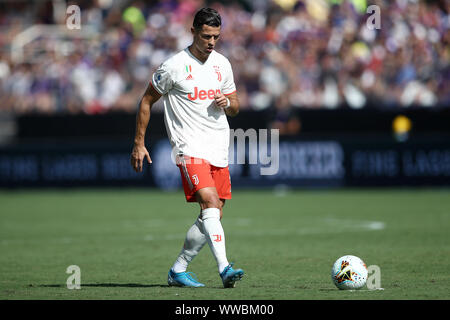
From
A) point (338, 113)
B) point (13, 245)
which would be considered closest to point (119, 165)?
point (338, 113)

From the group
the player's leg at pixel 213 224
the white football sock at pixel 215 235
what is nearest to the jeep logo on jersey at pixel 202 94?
the player's leg at pixel 213 224

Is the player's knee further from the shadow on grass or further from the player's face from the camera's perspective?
the player's face

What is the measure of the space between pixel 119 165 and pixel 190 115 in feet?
46.2

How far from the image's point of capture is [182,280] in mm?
7590

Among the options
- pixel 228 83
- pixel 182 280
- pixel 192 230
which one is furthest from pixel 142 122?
pixel 182 280

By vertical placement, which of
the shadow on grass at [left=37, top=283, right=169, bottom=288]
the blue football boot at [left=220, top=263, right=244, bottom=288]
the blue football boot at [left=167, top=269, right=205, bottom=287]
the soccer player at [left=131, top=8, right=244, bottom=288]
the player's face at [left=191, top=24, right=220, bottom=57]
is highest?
the player's face at [left=191, top=24, right=220, bottom=57]

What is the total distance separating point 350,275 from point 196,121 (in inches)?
78.6

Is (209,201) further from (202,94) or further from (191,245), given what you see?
(202,94)

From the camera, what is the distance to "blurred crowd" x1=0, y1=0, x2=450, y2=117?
20.0 meters

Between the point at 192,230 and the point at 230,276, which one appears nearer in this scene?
the point at 230,276

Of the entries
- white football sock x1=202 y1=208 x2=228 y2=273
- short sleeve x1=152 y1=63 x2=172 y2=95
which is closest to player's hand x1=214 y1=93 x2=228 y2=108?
short sleeve x1=152 y1=63 x2=172 y2=95

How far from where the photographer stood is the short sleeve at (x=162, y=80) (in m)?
7.57

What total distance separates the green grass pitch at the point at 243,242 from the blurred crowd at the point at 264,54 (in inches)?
99.6

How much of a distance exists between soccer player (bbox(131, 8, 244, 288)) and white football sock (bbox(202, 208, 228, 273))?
3 centimetres
